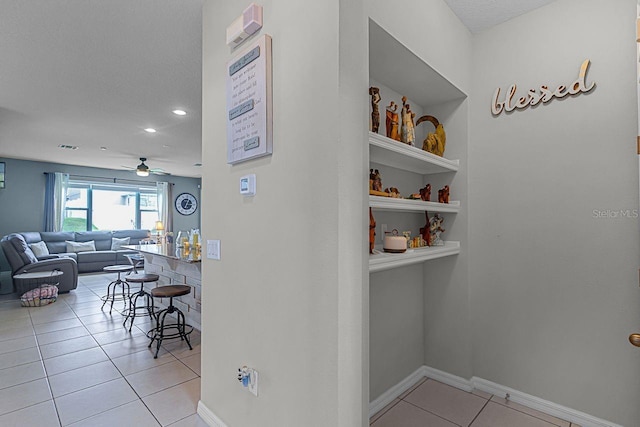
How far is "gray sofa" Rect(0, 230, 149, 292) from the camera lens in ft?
16.4

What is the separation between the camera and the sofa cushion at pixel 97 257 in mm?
7027

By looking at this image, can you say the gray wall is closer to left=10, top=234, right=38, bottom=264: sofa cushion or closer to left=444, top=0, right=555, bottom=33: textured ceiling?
left=10, top=234, right=38, bottom=264: sofa cushion

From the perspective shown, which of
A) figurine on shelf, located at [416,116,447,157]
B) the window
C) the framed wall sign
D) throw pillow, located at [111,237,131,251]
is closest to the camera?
the framed wall sign

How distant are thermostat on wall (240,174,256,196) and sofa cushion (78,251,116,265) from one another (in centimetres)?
750

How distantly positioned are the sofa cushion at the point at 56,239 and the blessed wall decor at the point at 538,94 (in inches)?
348

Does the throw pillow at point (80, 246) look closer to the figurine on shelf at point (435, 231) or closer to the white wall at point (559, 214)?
the figurine on shelf at point (435, 231)

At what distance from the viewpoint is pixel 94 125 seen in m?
4.32

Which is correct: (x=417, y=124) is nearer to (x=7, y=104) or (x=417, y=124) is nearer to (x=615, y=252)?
(x=615, y=252)

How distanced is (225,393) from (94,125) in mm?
4349

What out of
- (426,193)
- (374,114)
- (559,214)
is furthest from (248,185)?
(559,214)

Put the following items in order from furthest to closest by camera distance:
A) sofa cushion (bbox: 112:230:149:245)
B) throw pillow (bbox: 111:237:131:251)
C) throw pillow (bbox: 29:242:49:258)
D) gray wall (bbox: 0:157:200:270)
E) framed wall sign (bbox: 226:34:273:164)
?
sofa cushion (bbox: 112:230:149:245) < throw pillow (bbox: 111:237:131:251) < gray wall (bbox: 0:157:200:270) < throw pillow (bbox: 29:242:49:258) < framed wall sign (bbox: 226:34:273:164)

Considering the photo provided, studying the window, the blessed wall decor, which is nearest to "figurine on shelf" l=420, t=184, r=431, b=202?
the blessed wall decor

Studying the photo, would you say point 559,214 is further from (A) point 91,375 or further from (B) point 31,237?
(B) point 31,237

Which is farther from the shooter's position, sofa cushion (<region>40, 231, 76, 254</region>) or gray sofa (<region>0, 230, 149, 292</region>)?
sofa cushion (<region>40, 231, 76, 254</region>)
